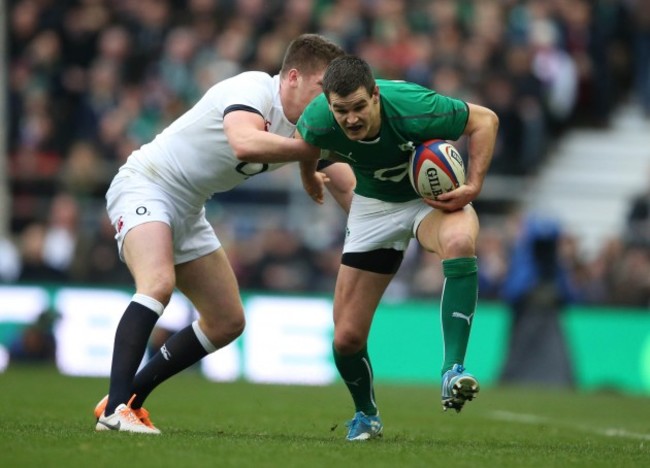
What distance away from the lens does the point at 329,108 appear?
791cm

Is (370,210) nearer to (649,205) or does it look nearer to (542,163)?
(649,205)

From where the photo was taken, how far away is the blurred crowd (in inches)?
709

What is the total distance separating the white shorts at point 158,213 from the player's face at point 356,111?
4.45 feet

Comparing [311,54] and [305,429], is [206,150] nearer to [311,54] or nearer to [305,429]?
[311,54]

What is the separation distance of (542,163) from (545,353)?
17.6 ft

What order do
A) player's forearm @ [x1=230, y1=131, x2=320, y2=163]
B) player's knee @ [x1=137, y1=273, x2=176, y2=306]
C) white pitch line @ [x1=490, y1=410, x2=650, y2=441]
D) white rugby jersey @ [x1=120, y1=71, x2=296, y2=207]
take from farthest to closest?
white pitch line @ [x1=490, y1=410, x2=650, y2=441] < white rugby jersey @ [x1=120, y1=71, x2=296, y2=207] < player's knee @ [x1=137, y1=273, x2=176, y2=306] < player's forearm @ [x1=230, y1=131, x2=320, y2=163]

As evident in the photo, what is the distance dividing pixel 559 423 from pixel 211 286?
3588 millimetres

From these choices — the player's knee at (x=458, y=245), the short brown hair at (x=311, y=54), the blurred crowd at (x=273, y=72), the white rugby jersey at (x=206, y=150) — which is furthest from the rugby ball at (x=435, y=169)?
the blurred crowd at (x=273, y=72)

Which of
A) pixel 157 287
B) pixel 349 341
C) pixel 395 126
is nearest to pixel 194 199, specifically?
pixel 157 287

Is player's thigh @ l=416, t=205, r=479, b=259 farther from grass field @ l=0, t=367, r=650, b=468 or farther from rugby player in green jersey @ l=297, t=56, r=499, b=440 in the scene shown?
grass field @ l=0, t=367, r=650, b=468

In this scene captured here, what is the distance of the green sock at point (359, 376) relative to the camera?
28.2 feet

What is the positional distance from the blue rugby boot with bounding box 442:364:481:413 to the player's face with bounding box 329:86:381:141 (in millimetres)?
1467

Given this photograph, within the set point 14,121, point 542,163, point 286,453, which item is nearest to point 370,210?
point 286,453

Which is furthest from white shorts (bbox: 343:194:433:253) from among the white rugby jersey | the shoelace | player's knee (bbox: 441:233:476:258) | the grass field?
the shoelace
